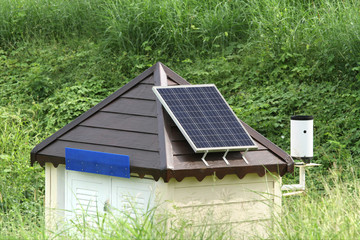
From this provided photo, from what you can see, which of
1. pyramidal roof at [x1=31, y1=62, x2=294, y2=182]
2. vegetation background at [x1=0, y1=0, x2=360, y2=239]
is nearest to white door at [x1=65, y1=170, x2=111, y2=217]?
pyramidal roof at [x1=31, y1=62, x2=294, y2=182]

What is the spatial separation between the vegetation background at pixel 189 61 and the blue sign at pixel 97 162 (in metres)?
2.53

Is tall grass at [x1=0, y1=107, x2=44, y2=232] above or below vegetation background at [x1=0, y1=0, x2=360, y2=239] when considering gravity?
below

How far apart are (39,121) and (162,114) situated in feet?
19.4

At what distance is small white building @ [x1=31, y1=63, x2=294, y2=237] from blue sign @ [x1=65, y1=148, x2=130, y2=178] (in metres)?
0.01

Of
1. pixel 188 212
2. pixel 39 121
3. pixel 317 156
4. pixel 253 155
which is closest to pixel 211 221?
pixel 188 212

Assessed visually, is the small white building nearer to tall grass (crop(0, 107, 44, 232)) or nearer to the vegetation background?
tall grass (crop(0, 107, 44, 232))

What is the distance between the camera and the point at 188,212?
4746 millimetres

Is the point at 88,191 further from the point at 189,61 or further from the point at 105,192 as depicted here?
the point at 189,61

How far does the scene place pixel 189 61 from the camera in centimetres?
1058

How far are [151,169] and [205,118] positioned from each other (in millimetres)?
796

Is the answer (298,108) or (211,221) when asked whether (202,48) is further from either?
(211,221)

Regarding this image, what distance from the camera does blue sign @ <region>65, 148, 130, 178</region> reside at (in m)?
4.96

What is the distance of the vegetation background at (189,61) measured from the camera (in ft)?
27.6

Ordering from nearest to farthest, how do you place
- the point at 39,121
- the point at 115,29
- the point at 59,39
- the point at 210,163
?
the point at 210,163 → the point at 39,121 → the point at 115,29 → the point at 59,39
